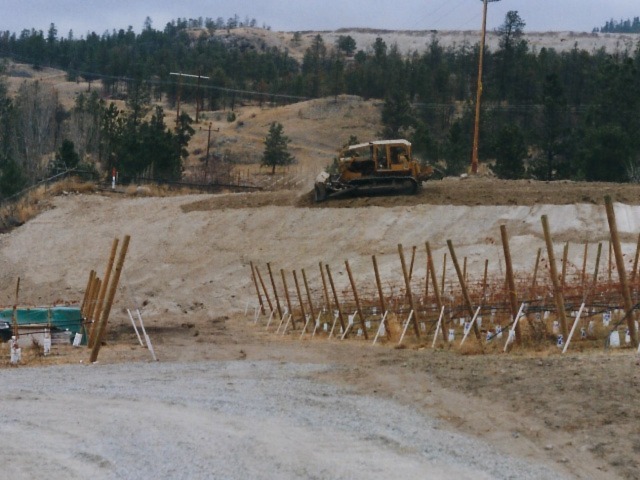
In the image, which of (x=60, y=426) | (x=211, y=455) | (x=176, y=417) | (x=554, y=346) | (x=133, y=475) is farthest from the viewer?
(x=554, y=346)

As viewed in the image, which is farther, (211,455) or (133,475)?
(211,455)

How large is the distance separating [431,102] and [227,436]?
103 meters

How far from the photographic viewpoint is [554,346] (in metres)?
21.2

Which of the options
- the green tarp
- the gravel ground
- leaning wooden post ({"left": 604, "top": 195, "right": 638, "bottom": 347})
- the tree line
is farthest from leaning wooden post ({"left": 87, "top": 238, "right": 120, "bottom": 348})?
the tree line

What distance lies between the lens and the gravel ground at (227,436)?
1189 centimetres

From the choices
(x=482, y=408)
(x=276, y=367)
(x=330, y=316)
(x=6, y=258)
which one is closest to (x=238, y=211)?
(x=6, y=258)

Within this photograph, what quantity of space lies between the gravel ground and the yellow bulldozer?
30.7 m

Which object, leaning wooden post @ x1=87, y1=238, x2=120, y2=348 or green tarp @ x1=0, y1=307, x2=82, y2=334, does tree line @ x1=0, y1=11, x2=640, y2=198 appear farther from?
leaning wooden post @ x1=87, y1=238, x2=120, y2=348

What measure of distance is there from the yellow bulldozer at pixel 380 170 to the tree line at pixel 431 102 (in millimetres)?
15121

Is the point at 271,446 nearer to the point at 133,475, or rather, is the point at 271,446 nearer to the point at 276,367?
the point at 133,475

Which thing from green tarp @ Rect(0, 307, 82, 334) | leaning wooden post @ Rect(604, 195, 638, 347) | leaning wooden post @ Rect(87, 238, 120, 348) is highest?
leaning wooden post @ Rect(604, 195, 638, 347)

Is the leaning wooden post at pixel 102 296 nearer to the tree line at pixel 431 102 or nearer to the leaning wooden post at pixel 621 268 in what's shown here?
the leaning wooden post at pixel 621 268

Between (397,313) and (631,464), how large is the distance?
17.3 meters

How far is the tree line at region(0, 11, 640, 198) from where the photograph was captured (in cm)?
6706
